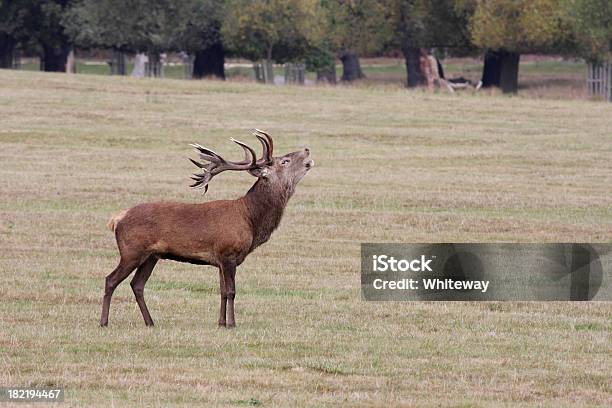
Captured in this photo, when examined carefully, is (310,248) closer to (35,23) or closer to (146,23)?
(146,23)

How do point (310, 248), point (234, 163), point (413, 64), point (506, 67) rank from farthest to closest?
point (413, 64) → point (506, 67) → point (310, 248) → point (234, 163)

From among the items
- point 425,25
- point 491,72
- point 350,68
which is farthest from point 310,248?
point 350,68

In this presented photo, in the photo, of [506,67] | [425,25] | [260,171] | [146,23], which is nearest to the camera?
[260,171]

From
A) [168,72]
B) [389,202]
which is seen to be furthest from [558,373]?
[168,72]

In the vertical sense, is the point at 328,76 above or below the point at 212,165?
below

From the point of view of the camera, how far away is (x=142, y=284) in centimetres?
1283

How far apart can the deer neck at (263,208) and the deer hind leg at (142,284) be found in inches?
38.5

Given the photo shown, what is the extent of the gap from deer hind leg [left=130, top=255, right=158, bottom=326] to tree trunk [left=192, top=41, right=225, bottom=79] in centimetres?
5550

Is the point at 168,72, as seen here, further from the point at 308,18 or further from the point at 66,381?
the point at 66,381

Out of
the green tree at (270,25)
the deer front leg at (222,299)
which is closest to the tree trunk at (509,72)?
the green tree at (270,25)

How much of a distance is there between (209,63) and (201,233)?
57.1 metres

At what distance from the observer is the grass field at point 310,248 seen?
1048 centimetres

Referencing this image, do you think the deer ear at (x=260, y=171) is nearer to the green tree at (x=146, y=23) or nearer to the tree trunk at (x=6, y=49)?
the green tree at (x=146, y=23)

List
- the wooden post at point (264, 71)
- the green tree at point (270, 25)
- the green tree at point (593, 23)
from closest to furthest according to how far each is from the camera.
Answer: the green tree at point (593, 23), the green tree at point (270, 25), the wooden post at point (264, 71)
